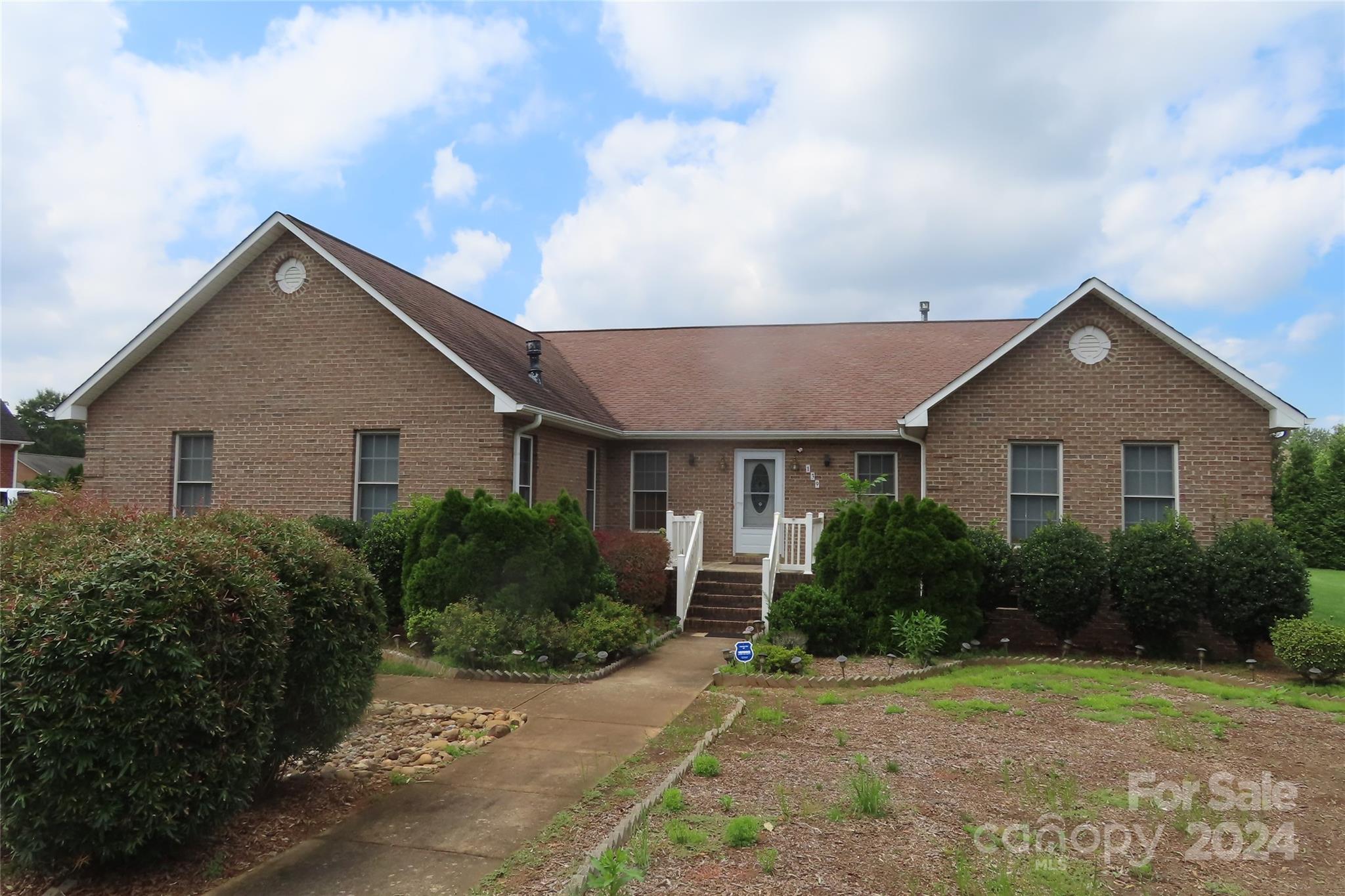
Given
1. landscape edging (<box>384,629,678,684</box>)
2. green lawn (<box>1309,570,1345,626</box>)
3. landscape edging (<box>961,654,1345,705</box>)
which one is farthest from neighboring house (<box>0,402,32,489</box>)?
green lawn (<box>1309,570,1345,626</box>)

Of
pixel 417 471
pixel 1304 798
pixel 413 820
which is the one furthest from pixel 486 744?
pixel 417 471

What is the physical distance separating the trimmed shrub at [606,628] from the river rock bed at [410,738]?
80.5 inches

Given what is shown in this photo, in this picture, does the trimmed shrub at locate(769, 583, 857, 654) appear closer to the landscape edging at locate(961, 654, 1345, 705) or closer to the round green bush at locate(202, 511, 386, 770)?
the landscape edging at locate(961, 654, 1345, 705)

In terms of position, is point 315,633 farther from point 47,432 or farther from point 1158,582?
point 47,432

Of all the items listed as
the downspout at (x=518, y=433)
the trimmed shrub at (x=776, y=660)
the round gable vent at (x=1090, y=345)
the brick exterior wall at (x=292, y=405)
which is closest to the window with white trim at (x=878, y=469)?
the round gable vent at (x=1090, y=345)

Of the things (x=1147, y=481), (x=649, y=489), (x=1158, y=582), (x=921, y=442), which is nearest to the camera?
(x=1158, y=582)

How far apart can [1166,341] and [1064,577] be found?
14.9ft

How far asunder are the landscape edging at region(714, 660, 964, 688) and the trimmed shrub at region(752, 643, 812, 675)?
0.08 metres

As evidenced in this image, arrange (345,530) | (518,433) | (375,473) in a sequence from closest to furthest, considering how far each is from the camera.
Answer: (345,530) < (518,433) < (375,473)

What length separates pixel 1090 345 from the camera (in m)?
13.2

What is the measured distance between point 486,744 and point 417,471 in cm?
736

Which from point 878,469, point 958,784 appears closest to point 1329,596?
point 878,469

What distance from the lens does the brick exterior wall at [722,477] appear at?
16.1m

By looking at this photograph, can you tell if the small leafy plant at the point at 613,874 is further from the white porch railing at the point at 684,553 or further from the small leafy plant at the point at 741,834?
the white porch railing at the point at 684,553
